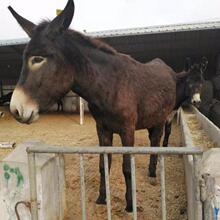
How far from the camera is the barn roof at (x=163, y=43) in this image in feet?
35.8

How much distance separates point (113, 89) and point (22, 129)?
841 centimetres

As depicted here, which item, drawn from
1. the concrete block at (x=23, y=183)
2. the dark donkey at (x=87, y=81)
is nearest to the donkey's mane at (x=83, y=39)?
the dark donkey at (x=87, y=81)

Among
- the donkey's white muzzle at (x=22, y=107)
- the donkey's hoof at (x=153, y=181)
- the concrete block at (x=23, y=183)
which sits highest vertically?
the donkey's white muzzle at (x=22, y=107)

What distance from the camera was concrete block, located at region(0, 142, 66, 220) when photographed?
2.49 metres

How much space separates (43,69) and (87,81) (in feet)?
1.69

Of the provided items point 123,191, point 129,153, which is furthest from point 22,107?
point 123,191

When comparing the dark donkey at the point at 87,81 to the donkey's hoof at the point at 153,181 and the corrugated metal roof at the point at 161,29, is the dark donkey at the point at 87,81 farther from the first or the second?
the corrugated metal roof at the point at 161,29

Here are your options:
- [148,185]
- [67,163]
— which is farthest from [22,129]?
[148,185]

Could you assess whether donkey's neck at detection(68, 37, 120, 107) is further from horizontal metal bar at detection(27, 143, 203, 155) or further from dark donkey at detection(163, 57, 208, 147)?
dark donkey at detection(163, 57, 208, 147)

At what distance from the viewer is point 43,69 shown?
292 centimetres

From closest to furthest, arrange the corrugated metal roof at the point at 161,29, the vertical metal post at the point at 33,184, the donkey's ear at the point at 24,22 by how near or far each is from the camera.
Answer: the vertical metal post at the point at 33,184
the donkey's ear at the point at 24,22
the corrugated metal roof at the point at 161,29

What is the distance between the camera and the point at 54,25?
2.99 m

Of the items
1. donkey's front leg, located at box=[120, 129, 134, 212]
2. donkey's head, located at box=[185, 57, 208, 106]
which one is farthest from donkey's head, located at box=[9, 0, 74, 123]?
donkey's head, located at box=[185, 57, 208, 106]

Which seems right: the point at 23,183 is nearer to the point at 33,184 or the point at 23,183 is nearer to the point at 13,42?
the point at 33,184
